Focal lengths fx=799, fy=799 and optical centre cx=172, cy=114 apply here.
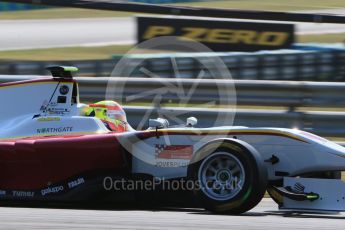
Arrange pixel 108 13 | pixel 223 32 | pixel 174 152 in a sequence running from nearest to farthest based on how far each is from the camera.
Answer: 1. pixel 174 152
2. pixel 223 32
3. pixel 108 13

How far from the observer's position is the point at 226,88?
33.9ft

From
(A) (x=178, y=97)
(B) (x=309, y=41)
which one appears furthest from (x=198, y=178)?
(B) (x=309, y=41)

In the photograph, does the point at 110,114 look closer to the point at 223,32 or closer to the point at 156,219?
the point at 156,219

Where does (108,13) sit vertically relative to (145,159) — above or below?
above

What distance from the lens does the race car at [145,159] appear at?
6328mm

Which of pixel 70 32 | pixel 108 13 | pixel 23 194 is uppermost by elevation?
pixel 108 13

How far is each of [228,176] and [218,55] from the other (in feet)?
40.7

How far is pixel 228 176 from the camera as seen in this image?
6387 millimetres

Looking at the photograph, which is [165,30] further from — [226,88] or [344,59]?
[226,88]

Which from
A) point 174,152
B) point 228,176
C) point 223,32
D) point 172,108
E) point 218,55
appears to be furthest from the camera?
point 223,32

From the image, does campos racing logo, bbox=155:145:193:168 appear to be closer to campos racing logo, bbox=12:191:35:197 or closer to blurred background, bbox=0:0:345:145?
campos racing logo, bbox=12:191:35:197

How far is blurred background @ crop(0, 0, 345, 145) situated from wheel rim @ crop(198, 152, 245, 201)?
319cm

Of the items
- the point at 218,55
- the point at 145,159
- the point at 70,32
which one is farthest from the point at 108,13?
the point at 145,159

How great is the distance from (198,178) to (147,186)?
1.96 ft
